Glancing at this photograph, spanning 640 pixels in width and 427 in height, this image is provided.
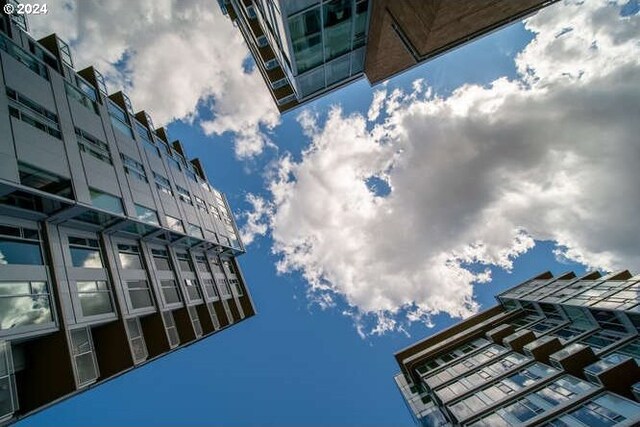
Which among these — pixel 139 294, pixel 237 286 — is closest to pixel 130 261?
pixel 139 294

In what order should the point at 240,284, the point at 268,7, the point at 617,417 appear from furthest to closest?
the point at 240,284
the point at 268,7
the point at 617,417

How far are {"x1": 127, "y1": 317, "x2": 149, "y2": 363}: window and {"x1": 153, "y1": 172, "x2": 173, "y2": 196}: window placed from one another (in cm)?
1166

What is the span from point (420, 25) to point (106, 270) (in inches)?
935

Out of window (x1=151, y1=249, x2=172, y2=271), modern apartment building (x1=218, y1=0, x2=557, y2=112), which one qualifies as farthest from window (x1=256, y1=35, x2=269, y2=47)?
window (x1=151, y1=249, x2=172, y2=271)

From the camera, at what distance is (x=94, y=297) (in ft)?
53.1

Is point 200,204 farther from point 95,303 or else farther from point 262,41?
point 95,303

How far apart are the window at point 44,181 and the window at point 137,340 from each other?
863 cm

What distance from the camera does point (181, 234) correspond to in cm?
2598

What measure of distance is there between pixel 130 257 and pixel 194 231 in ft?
27.9

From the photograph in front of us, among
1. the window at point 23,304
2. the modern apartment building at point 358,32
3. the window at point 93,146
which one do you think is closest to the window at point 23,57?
the window at point 93,146

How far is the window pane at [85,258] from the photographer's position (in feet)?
52.9

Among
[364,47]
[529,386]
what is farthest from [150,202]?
[529,386]

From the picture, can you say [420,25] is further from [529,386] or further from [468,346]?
[468,346]

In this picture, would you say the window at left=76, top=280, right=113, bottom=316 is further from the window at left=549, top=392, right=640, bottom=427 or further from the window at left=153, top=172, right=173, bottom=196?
the window at left=549, top=392, right=640, bottom=427
